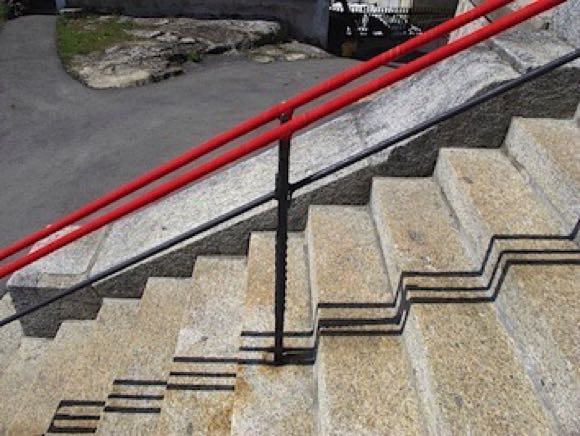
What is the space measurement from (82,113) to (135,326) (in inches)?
261

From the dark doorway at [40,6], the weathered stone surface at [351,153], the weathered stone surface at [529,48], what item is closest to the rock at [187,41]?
the dark doorway at [40,6]

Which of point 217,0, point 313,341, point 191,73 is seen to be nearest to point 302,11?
point 217,0

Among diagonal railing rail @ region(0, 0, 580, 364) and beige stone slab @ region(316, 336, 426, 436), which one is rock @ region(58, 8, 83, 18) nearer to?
diagonal railing rail @ region(0, 0, 580, 364)

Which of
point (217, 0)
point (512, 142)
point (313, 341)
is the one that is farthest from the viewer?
Result: point (217, 0)

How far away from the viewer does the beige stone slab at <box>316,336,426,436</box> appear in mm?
1656

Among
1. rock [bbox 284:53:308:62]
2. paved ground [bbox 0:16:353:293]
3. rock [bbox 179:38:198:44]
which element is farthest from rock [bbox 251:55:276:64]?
rock [bbox 179:38:198:44]

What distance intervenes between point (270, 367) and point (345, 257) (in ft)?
2.13

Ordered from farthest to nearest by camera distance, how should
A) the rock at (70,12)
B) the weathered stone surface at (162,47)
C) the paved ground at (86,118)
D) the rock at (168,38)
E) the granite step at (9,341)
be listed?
the rock at (70,12), the rock at (168,38), the weathered stone surface at (162,47), the paved ground at (86,118), the granite step at (9,341)

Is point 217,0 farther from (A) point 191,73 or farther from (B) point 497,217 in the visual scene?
(B) point 497,217

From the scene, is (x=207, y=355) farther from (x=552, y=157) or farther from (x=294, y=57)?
(x=294, y=57)

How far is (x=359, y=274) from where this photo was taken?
224cm

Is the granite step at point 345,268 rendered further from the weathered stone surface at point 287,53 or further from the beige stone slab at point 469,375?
the weathered stone surface at point 287,53

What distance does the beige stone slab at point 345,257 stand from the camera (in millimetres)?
2141

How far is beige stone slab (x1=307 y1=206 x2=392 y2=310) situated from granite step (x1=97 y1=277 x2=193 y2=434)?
0.76 meters
